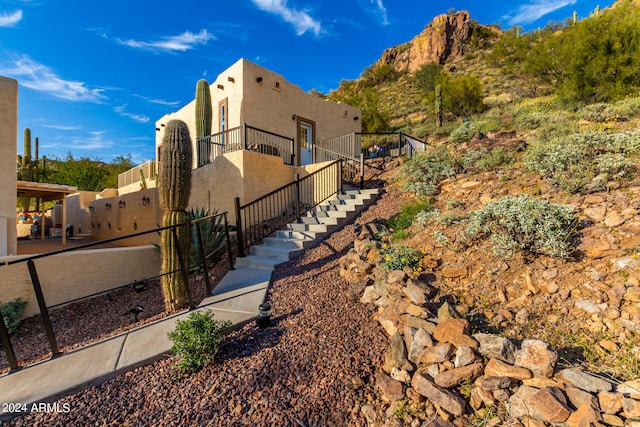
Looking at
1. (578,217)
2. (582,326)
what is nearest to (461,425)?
(582,326)

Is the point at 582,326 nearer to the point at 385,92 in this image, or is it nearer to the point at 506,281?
the point at 506,281

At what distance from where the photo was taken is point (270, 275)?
5.07 meters

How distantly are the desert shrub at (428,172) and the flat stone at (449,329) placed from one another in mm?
4282

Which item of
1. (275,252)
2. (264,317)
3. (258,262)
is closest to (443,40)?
(275,252)

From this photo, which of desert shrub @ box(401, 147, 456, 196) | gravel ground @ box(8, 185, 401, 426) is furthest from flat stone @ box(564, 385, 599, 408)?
desert shrub @ box(401, 147, 456, 196)

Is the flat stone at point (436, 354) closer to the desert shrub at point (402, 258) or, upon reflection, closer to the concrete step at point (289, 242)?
the desert shrub at point (402, 258)

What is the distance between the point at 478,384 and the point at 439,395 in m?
0.31

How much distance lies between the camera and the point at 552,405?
1.73m

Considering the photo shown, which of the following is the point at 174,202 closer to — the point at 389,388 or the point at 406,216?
the point at 389,388

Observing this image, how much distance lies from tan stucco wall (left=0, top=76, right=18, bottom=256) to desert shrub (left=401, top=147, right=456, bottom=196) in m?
8.69

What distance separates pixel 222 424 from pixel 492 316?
2.67m

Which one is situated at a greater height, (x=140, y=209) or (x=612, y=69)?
(x=612, y=69)

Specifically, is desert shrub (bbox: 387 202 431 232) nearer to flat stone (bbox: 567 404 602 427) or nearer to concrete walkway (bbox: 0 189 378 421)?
concrete walkway (bbox: 0 189 378 421)

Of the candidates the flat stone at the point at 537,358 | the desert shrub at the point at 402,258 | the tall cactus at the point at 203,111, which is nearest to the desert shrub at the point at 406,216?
the desert shrub at the point at 402,258
